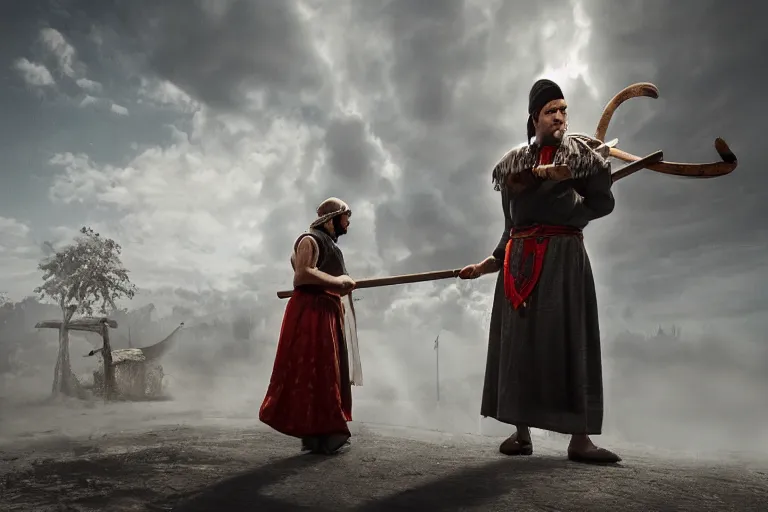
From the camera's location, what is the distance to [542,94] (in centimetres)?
376

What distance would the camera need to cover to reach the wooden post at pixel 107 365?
52.4 ft

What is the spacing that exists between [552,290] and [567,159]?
902 millimetres

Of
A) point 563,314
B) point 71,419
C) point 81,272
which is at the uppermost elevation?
point 81,272

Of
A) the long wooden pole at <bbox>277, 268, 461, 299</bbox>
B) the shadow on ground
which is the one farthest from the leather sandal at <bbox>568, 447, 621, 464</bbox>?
the long wooden pole at <bbox>277, 268, 461, 299</bbox>

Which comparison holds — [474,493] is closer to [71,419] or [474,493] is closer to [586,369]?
[586,369]

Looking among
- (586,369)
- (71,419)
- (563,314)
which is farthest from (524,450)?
(71,419)

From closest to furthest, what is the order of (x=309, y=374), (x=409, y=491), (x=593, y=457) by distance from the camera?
(x=409, y=491), (x=593, y=457), (x=309, y=374)

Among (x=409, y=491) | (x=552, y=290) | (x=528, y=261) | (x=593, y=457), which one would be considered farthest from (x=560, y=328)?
(x=409, y=491)

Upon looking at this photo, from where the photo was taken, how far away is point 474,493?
9.25 ft

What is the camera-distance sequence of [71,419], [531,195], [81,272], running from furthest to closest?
[81,272] → [71,419] → [531,195]

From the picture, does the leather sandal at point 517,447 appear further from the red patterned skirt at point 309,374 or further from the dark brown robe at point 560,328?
the red patterned skirt at point 309,374

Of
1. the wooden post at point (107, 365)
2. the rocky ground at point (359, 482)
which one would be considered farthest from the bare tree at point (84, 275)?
the rocky ground at point (359, 482)

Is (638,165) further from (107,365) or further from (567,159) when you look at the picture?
(107,365)

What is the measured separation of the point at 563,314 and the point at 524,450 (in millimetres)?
1066
